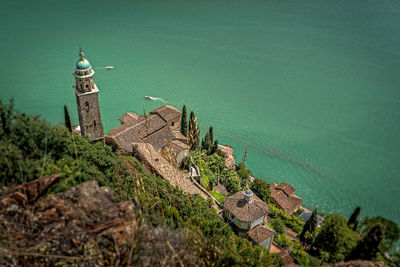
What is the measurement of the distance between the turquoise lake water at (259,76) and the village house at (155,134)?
8.99m

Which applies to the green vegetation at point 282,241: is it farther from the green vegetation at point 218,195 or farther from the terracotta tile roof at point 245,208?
the green vegetation at point 218,195

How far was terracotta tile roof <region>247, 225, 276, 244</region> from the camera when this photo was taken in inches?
900

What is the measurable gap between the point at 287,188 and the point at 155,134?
54.7ft

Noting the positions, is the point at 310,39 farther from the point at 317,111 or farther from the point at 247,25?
the point at 317,111

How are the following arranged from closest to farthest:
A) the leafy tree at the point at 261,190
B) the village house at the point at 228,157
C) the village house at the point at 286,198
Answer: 1. the leafy tree at the point at 261,190
2. the village house at the point at 286,198
3. the village house at the point at 228,157

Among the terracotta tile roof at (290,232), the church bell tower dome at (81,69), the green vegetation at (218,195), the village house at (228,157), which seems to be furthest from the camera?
the village house at (228,157)

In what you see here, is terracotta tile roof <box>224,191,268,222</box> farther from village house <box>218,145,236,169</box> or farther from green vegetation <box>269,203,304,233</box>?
village house <box>218,145,236,169</box>

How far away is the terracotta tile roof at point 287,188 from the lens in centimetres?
3333

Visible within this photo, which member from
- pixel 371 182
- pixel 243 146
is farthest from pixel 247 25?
pixel 371 182

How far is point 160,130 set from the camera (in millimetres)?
33531

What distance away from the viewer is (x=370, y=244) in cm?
1249

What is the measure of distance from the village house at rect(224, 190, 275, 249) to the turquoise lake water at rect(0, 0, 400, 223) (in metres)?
14.1

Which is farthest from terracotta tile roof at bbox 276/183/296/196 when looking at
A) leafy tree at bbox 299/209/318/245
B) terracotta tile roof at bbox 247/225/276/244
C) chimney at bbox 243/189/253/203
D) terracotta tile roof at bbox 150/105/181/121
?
terracotta tile roof at bbox 150/105/181/121

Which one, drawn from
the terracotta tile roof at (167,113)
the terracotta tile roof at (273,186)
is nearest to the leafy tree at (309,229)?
the terracotta tile roof at (273,186)
